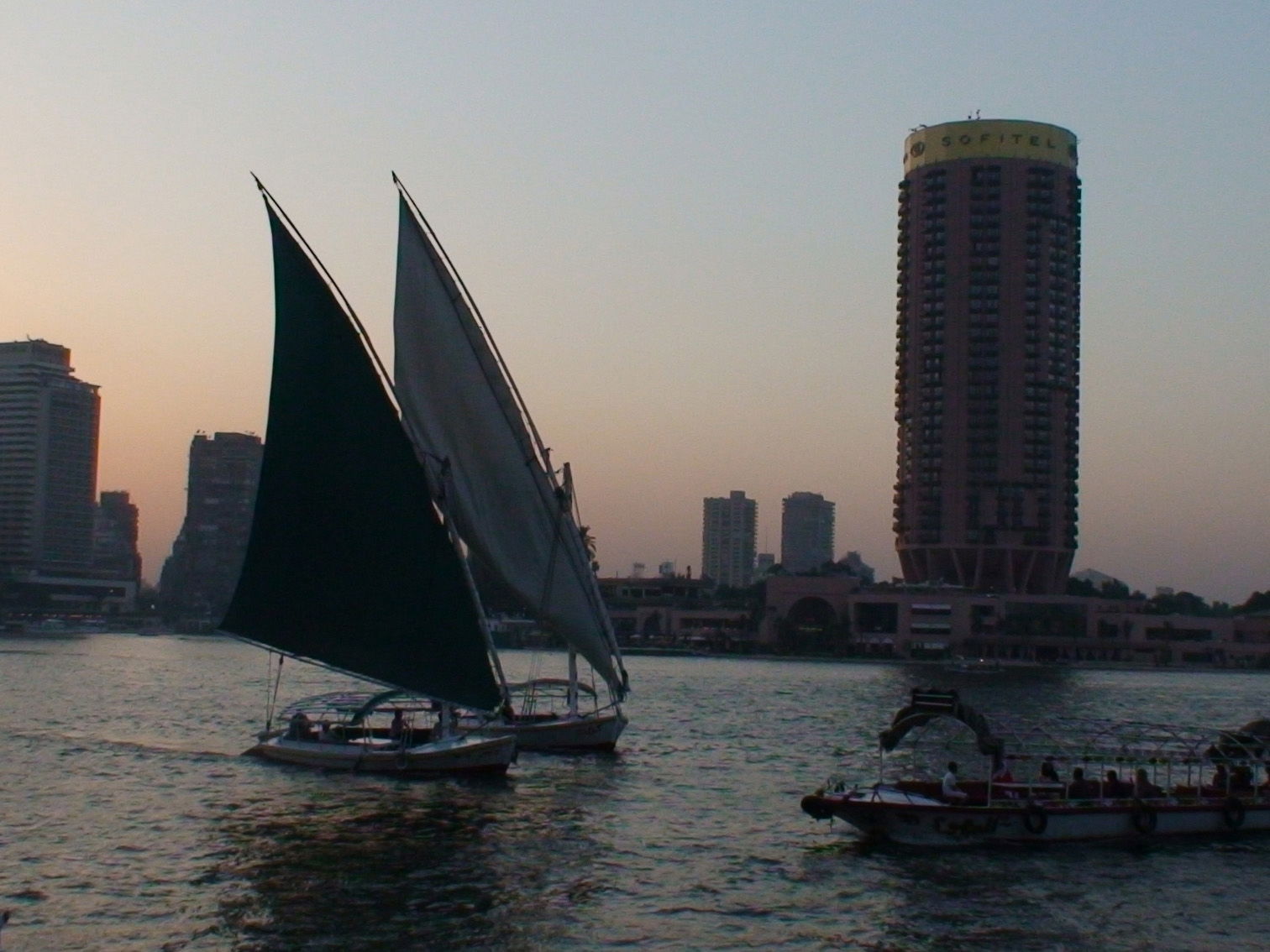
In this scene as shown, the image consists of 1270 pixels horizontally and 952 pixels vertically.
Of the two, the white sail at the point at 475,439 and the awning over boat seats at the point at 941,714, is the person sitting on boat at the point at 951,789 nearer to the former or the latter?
the awning over boat seats at the point at 941,714

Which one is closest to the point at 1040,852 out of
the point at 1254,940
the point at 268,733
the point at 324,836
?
the point at 1254,940

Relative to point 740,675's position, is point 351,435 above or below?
above

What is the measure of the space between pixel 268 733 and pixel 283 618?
8.49m

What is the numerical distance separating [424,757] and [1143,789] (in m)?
22.6

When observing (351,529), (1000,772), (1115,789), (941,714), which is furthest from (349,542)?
(1115,789)

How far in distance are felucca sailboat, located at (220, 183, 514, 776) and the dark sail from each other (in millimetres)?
39

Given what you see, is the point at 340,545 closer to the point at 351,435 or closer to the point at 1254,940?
the point at 351,435

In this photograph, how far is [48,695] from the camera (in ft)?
342

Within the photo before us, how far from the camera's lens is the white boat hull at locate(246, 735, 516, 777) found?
52.9 m

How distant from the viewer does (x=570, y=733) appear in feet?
211

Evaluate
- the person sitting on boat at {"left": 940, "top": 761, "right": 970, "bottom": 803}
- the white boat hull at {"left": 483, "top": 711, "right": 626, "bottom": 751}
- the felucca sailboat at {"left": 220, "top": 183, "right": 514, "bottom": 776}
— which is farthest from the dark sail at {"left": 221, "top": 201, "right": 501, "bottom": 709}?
the person sitting on boat at {"left": 940, "top": 761, "right": 970, "bottom": 803}

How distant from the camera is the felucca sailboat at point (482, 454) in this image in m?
56.1

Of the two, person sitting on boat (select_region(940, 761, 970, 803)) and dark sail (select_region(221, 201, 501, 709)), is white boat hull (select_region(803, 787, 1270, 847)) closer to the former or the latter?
person sitting on boat (select_region(940, 761, 970, 803))

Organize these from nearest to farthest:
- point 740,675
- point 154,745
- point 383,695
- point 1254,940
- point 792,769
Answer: point 1254,940
point 383,695
point 792,769
point 154,745
point 740,675
